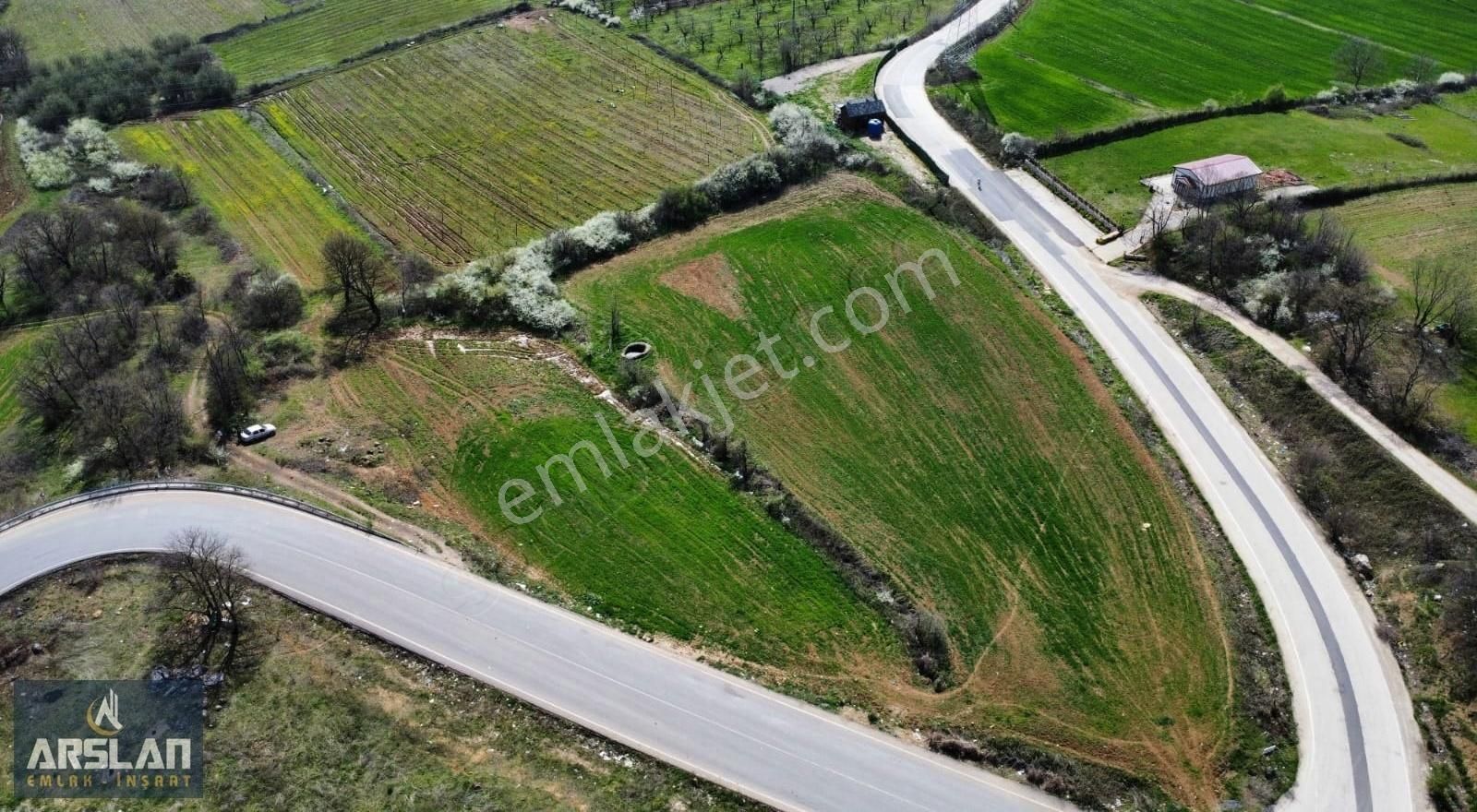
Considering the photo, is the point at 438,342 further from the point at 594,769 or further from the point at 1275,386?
the point at 1275,386

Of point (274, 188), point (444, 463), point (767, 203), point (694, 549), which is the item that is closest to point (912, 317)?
point (767, 203)

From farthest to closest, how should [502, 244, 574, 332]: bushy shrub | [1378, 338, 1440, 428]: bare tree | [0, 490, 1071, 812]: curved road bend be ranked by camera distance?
[502, 244, 574, 332]: bushy shrub < [1378, 338, 1440, 428]: bare tree < [0, 490, 1071, 812]: curved road bend

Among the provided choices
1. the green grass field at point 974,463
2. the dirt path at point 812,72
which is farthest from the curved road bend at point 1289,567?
the dirt path at point 812,72

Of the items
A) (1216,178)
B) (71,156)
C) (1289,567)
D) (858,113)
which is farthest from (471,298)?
(1216,178)

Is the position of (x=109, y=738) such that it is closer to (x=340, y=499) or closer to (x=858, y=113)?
(x=340, y=499)

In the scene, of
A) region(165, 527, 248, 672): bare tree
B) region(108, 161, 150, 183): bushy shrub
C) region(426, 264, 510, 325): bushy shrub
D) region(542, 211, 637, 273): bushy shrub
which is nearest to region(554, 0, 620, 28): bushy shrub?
region(542, 211, 637, 273): bushy shrub

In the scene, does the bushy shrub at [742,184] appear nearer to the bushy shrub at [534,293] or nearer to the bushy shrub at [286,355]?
the bushy shrub at [534,293]

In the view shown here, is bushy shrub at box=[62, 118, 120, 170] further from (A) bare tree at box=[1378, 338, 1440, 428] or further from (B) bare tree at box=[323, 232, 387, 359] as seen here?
(A) bare tree at box=[1378, 338, 1440, 428]
